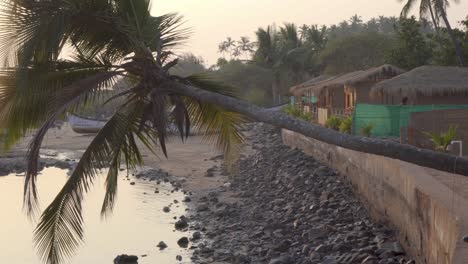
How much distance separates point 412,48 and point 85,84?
27.4 m

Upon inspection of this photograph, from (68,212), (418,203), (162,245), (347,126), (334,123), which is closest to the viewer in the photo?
(68,212)

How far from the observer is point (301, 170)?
2162cm

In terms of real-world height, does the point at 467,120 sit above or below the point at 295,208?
above

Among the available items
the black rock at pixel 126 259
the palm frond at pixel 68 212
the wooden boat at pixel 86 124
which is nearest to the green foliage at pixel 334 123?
the black rock at pixel 126 259

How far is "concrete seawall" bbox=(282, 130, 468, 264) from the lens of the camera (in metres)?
7.28

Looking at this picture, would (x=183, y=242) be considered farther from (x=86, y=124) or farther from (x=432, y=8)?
(x=86, y=124)

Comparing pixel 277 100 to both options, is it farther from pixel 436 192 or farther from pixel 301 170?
pixel 436 192

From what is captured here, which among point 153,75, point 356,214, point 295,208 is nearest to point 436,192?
point 153,75

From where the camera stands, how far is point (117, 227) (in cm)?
1833

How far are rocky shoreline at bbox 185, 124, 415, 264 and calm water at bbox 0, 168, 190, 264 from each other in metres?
0.81

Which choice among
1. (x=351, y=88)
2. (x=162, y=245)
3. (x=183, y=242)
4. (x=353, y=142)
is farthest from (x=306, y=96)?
(x=353, y=142)

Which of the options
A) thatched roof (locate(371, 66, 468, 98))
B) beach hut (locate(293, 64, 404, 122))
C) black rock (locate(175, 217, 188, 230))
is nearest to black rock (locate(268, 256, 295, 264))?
black rock (locate(175, 217, 188, 230))

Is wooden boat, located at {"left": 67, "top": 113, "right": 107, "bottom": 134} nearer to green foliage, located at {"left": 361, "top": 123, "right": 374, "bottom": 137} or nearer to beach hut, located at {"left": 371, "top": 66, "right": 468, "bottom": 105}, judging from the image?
beach hut, located at {"left": 371, "top": 66, "right": 468, "bottom": 105}

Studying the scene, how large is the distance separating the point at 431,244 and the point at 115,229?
11349 mm
